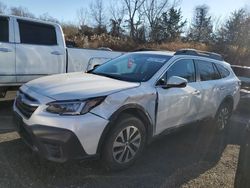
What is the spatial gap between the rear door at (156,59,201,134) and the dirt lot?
51cm

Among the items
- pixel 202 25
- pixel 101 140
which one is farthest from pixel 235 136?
pixel 202 25

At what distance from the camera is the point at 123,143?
167 inches

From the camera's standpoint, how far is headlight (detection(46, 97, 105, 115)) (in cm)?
374

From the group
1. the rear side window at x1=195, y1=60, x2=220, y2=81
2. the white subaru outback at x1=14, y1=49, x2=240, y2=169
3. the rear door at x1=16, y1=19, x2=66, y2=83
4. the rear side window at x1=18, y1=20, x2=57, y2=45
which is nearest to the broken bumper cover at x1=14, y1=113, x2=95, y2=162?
the white subaru outback at x1=14, y1=49, x2=240, y2=169

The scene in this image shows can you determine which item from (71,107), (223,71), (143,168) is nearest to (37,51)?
(71,107)

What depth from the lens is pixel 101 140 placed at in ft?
12.8

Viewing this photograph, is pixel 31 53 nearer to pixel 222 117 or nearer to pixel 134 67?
pixel 134 67

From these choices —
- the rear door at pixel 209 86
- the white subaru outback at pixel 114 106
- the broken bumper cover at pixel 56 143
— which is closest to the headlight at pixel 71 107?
the white subaru outback at pixel 114 106

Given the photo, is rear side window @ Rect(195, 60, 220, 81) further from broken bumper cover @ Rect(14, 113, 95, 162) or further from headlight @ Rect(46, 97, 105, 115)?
broken bumper cover @ Rect(14, 113, 95, 162)

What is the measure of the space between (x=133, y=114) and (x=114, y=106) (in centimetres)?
46

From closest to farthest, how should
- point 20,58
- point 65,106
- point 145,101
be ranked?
point 65,106
point 145,101
point 20,58

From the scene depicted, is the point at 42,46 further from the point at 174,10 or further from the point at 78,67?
the point at 174,10

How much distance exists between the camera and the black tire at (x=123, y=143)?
404 cm

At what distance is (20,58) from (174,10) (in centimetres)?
4753
